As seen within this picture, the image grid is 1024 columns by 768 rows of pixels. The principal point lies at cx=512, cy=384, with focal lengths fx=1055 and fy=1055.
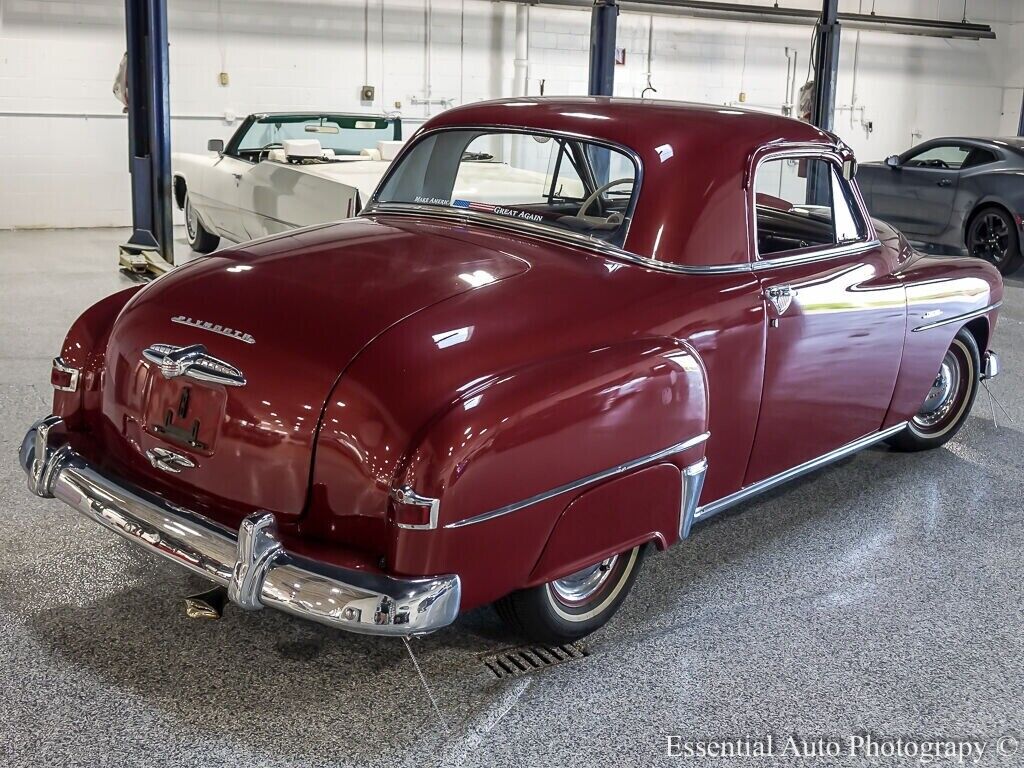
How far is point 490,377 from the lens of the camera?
2533mm

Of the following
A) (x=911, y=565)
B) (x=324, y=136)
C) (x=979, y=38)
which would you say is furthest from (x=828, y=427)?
(x=979, y=38)

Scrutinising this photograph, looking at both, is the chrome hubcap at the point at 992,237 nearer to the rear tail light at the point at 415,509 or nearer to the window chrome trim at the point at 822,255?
the window chrome trim at the point at 822,255

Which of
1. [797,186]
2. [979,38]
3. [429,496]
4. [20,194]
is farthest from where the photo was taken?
[979,38]

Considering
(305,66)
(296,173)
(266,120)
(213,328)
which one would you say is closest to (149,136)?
(266,120)

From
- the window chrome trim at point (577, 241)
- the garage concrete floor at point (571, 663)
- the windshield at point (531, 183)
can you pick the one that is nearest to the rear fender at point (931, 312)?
the garage concrete floor at point (571, 663)

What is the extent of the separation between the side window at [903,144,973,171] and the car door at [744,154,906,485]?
697 cm

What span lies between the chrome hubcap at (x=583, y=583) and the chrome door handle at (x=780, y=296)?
37.6 inches

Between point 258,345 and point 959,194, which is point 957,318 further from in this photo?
point 959,194

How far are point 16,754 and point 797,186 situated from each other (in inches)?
144

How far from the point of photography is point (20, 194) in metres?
11.7

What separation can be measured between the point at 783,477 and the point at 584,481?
47.3 inches

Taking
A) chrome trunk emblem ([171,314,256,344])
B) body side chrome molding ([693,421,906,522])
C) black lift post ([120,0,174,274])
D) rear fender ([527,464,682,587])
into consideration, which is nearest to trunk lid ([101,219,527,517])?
chrome trunk emblem ([171,314,256,344])

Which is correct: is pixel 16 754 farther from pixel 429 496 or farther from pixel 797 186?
pixel 797 186

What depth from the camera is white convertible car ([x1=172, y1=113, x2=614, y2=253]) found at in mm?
4980
